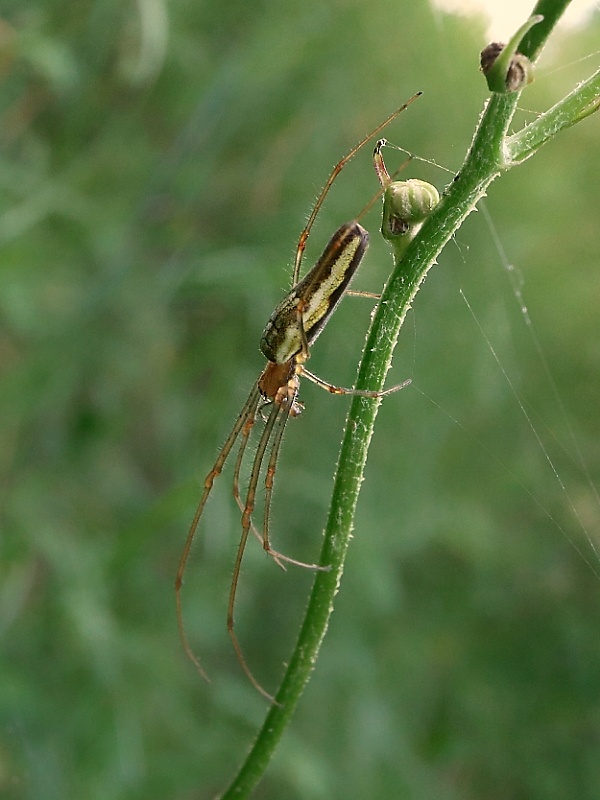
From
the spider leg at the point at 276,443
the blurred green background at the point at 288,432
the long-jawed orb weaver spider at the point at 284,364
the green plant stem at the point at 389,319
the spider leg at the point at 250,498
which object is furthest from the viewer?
→ the blurred green background at the point at 288,432

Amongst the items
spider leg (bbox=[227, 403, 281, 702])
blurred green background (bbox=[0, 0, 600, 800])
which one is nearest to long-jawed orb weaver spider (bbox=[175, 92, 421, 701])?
spider leg (bbox=[227, 403, 281, 702])

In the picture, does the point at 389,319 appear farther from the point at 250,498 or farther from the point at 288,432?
the point at 288,432

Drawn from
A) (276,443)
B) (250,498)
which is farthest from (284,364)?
(250,498)

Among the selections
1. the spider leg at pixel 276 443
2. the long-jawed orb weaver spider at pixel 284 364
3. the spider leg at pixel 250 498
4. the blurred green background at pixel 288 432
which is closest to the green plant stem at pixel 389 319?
the long-jawed orb weaver spider at pixel 284 364

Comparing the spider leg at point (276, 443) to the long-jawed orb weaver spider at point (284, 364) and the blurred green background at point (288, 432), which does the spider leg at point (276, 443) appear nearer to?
the long-jawed orb weaver spider at point (284, 364)

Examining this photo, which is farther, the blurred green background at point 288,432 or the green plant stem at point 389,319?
the blurred green background at point 288,432

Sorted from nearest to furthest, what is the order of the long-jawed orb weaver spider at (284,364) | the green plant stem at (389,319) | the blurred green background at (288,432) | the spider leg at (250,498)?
the green plant stem at (389,319)
the long-jawed orb weaver spider at (284,364)
the spider leg at (250,498)
the blurred green background at (288,432)

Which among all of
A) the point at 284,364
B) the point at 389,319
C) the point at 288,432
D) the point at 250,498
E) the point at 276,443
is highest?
the point at 389,319
